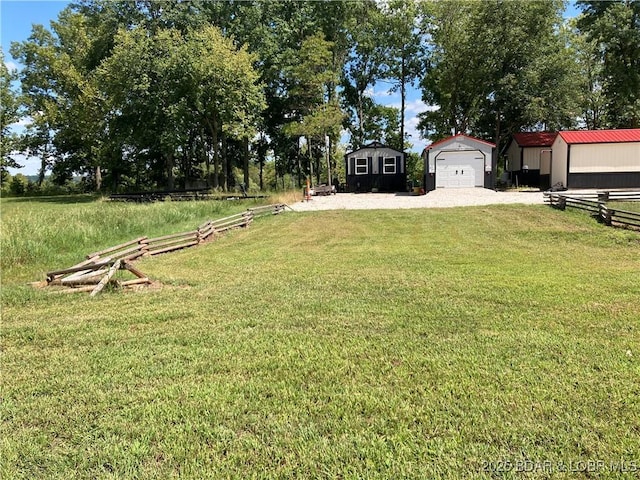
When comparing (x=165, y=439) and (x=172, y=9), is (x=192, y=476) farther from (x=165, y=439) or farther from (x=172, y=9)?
(x=172, y=9)

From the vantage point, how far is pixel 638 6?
86.9 feet

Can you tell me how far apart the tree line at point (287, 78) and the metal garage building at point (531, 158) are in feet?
5.14

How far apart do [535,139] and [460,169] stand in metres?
8.55

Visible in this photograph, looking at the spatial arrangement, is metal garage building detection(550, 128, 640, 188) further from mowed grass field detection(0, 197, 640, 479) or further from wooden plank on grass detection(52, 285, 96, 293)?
wooden plank on grass detection(52, 285, 96, 293)

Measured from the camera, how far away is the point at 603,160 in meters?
23.8

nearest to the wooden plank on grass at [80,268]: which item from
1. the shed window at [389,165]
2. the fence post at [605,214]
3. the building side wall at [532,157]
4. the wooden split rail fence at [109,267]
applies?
the wooden split rail fence at [109,267]

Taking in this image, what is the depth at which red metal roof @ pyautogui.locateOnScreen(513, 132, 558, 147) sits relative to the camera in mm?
29719

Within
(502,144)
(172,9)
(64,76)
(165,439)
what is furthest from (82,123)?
(165,439)

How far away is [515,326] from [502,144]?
36.3 m

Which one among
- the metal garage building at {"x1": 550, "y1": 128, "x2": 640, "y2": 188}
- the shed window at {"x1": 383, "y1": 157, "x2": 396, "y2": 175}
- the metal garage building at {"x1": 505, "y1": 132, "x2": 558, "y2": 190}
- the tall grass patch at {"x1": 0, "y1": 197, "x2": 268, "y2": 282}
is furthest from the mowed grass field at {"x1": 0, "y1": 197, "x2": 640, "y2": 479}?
the shed window at {"x1": 383, "y1": 157, "x2": 396, "y2": 175}

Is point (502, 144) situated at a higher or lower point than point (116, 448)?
higher

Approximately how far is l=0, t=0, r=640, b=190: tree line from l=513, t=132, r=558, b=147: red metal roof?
0.93 meters

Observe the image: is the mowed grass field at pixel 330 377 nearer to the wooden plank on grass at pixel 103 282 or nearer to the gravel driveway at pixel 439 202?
the wooden plank on grass at pixel 103 282

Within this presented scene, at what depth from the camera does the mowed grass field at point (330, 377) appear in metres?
2.76
